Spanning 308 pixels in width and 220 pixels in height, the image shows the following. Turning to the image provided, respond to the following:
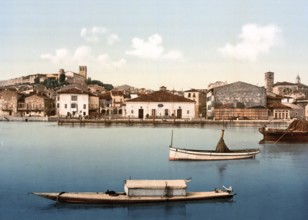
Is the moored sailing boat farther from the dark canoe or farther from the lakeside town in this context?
the lakeside town

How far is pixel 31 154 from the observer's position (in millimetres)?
30406

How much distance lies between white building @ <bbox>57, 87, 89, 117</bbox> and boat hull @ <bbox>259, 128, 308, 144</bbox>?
144 feet

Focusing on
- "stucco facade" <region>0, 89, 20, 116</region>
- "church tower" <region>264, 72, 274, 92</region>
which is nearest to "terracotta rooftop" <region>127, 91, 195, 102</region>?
"stucco facade" <region>0, 89, 20, 116</region>

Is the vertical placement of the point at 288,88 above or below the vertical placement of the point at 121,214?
above

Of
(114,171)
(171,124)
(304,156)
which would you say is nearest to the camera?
(114,171)

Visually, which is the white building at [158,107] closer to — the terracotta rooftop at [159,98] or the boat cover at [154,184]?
the terracotta rooftop at [159,98]

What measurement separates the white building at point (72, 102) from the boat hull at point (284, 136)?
43881mm

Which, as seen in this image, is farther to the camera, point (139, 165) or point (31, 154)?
point (31, 154)

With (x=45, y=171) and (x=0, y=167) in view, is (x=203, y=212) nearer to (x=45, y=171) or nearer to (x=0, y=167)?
(x=45, y=171)

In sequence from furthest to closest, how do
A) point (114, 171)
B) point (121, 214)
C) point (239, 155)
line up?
point (239, 155)
point (114, 171)
point (121, 214)

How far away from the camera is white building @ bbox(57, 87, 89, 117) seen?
76.9m

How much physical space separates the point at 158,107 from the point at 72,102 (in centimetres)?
1559

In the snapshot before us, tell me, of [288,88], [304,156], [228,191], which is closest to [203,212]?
[228,191]

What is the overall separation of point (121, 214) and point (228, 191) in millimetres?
4501
